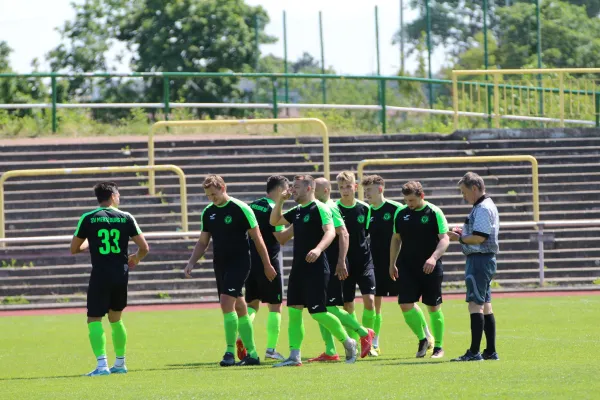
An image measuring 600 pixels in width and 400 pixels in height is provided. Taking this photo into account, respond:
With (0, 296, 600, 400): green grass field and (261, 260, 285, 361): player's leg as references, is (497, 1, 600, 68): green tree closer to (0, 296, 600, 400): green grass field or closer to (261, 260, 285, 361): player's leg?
(0, 296, 600, 400): green grass field

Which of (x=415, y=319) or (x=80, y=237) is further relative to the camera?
(x=415, y=319)

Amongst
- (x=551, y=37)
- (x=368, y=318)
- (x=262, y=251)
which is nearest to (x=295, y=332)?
(x=262, y=251)

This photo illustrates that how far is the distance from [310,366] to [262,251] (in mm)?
1225

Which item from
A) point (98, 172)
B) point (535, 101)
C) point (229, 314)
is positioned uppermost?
point (535, 101)

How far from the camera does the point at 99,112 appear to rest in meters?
30.8

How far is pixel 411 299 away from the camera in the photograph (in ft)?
39.0

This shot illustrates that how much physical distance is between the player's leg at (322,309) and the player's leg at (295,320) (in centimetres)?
10

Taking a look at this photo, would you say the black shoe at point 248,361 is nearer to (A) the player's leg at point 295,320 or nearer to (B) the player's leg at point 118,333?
(A) the player's leg at point 295,320

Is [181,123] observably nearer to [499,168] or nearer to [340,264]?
[499,168]

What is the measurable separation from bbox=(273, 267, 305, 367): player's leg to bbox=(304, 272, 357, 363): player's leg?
0.34ft

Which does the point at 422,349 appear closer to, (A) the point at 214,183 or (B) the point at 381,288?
(B) the point at 381,288

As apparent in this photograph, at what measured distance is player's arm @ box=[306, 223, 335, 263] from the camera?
1123cm

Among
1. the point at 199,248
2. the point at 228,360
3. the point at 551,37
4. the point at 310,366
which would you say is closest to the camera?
the point at 310,366

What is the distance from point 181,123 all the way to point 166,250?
2696mm
